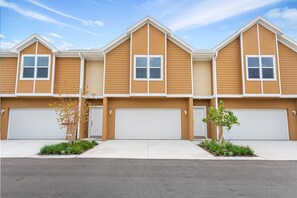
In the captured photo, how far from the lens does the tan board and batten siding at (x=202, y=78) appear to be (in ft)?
44.0

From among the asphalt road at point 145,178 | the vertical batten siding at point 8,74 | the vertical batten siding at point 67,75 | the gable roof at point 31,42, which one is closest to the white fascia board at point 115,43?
the vertical batten siding at point 67,75

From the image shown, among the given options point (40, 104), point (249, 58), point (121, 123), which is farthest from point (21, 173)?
point (249, 58)

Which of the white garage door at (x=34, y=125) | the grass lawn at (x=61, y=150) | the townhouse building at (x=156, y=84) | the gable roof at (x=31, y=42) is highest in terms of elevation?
the gable roof at (x=31, y=42)

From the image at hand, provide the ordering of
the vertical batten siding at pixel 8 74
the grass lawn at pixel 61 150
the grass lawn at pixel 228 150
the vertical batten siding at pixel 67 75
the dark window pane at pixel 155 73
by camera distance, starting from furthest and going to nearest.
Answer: the vertical batten siding at pixel 67 75, the vertical batten siding at pixel 8 74, the dark window pane at pixel 155 73, the grass lawn at pixel 61 150, the grass lawn at pixel 228 150

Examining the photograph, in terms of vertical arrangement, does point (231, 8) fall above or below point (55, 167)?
above

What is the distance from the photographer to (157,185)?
14.9 ft

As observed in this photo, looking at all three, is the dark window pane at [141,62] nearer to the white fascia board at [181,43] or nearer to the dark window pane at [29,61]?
the white fascia board at [181,43]

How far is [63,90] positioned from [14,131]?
4.57 m

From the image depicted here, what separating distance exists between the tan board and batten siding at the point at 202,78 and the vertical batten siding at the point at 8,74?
12.9 m

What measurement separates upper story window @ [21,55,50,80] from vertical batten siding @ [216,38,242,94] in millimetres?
11879

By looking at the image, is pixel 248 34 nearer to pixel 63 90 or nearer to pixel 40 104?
pixel 63 90

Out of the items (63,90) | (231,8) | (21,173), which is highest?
(231,8)

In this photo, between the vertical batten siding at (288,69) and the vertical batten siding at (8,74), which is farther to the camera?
the vertical batten siding at (8,74)

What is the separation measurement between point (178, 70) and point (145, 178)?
881 cm
